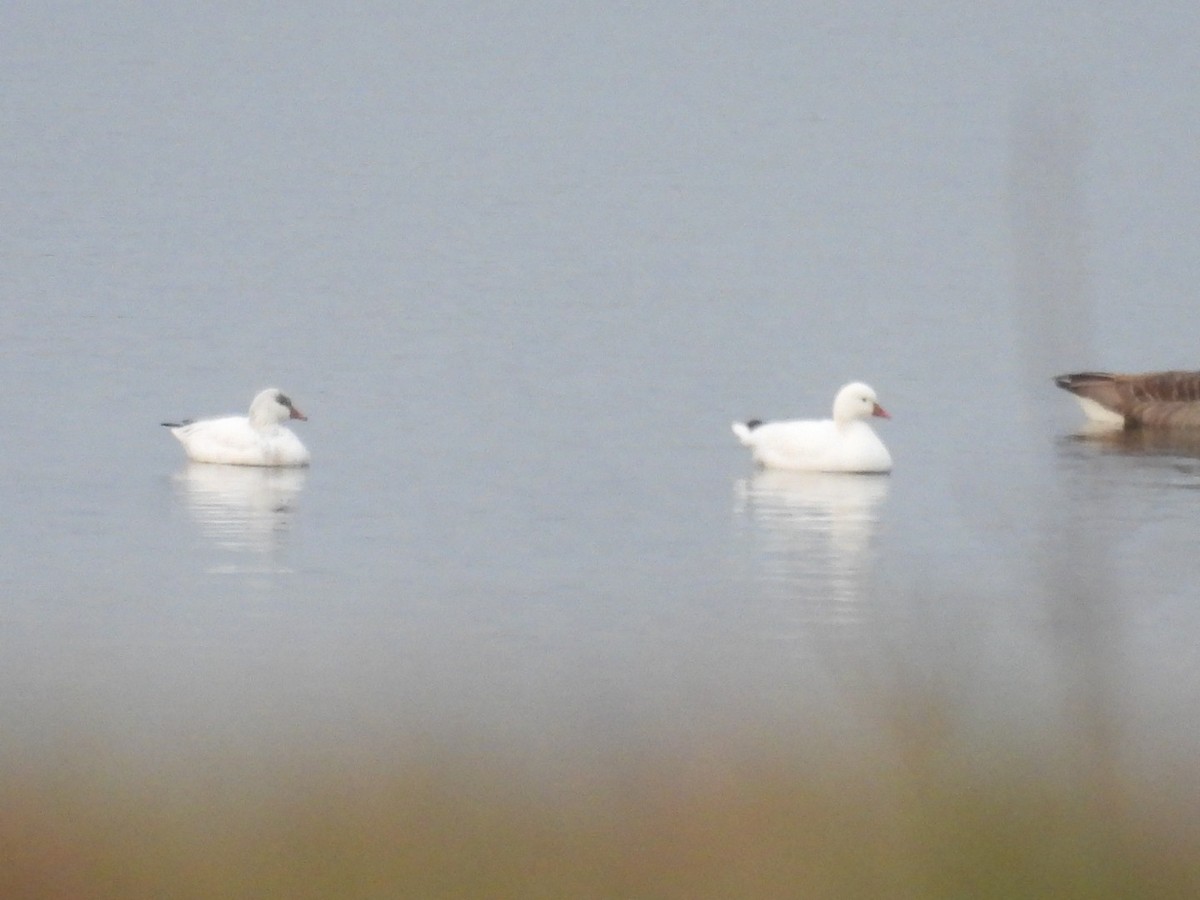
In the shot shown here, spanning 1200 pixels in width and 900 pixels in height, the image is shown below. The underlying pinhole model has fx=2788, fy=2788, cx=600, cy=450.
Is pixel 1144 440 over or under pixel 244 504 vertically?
under

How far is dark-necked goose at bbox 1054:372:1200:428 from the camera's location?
22.2 metres

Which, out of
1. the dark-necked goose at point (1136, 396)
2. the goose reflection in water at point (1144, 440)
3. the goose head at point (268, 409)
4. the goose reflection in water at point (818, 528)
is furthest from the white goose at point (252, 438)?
the dark-necked goose at point (1136, 396)

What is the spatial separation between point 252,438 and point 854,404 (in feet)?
13.0

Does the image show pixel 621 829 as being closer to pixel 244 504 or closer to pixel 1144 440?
pixel 244 504

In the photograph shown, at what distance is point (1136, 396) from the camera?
73.5 ft

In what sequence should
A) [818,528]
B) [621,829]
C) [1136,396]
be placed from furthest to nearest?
[1136,396] < [818,528] < [621,829]

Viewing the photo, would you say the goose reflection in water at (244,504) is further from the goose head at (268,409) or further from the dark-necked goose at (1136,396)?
the dark-necked goose at (1136,396)

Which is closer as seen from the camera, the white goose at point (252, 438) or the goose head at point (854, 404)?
the white goose at point (252, 438)

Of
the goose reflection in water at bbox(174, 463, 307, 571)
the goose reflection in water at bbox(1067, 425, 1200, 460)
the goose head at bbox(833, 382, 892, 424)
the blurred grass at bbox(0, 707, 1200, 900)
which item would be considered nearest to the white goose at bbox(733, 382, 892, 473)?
the goose head at bbox(833, 382, 892, 424)

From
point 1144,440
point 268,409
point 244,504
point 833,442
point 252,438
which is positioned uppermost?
point 268,409

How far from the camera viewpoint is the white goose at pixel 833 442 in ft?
59.6

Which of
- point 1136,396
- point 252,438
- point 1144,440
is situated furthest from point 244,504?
point 1136,396

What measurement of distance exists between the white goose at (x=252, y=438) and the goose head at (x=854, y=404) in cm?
353

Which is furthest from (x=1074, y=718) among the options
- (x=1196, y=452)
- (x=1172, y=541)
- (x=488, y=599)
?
(x=1196, y=452)
